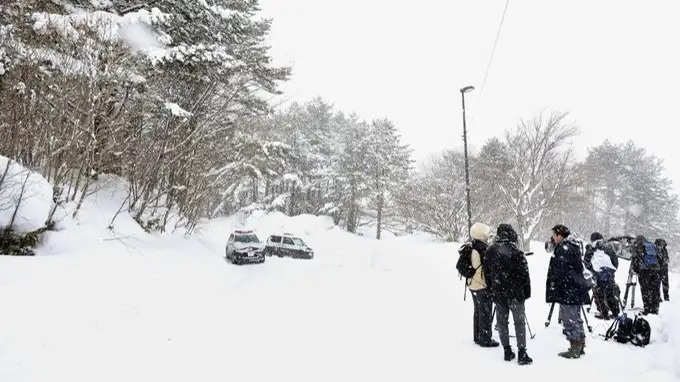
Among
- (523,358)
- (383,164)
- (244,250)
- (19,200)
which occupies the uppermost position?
(383,164)

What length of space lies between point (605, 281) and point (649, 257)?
1306 millimetres

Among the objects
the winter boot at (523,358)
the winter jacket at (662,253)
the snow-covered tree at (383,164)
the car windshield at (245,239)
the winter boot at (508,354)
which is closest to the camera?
the winter boot at (523,358)

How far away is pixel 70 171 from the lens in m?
10.1

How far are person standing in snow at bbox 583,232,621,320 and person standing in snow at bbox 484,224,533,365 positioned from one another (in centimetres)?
341

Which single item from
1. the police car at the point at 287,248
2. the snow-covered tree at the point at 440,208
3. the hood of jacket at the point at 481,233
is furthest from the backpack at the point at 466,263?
the snow-covered tree at the point at 440,208

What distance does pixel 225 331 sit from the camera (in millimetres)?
6598

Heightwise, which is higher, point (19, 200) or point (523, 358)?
point (19, 200)

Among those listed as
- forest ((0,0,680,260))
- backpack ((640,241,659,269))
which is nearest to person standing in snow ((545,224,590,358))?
backpack ((640,241,659,269))

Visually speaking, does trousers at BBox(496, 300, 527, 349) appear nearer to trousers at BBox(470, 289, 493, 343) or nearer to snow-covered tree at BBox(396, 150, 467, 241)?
trousers at BBox(470, 289, 493, 343)

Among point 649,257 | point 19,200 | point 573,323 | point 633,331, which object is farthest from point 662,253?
point 19,200

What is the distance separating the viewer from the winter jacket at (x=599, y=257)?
764 cm

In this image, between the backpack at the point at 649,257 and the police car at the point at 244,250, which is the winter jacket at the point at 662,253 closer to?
the backpack at the point at 649,257

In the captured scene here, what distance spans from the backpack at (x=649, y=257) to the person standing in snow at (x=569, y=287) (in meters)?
3.58

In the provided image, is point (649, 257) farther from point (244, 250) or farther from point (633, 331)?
point (244, 250)
